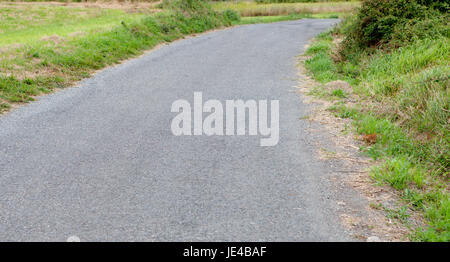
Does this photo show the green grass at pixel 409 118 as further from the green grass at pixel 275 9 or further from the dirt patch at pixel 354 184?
the green grass at pixel 275 9

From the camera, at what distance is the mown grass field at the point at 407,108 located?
4.57m

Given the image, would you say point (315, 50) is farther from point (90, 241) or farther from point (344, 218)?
point (90, 241)

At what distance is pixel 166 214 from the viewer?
4281mm

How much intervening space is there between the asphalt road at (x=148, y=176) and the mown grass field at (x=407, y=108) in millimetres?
792

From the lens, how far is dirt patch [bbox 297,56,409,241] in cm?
404

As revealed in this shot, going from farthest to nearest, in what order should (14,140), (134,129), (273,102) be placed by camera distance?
(273,102) < (134,129) < (14,140)

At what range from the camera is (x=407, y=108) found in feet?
22.3

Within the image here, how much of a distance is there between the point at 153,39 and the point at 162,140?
11.6m

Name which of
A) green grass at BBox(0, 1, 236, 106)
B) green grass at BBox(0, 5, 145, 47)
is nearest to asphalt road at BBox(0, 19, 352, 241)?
green grass at BBox(0, 1, 236, 106)

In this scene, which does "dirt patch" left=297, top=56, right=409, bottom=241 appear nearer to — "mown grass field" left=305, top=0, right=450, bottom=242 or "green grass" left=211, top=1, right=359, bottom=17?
"mown grass field" left=305, top=0, right=450, bottom=242

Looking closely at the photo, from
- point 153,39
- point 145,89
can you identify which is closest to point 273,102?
point 145,89
